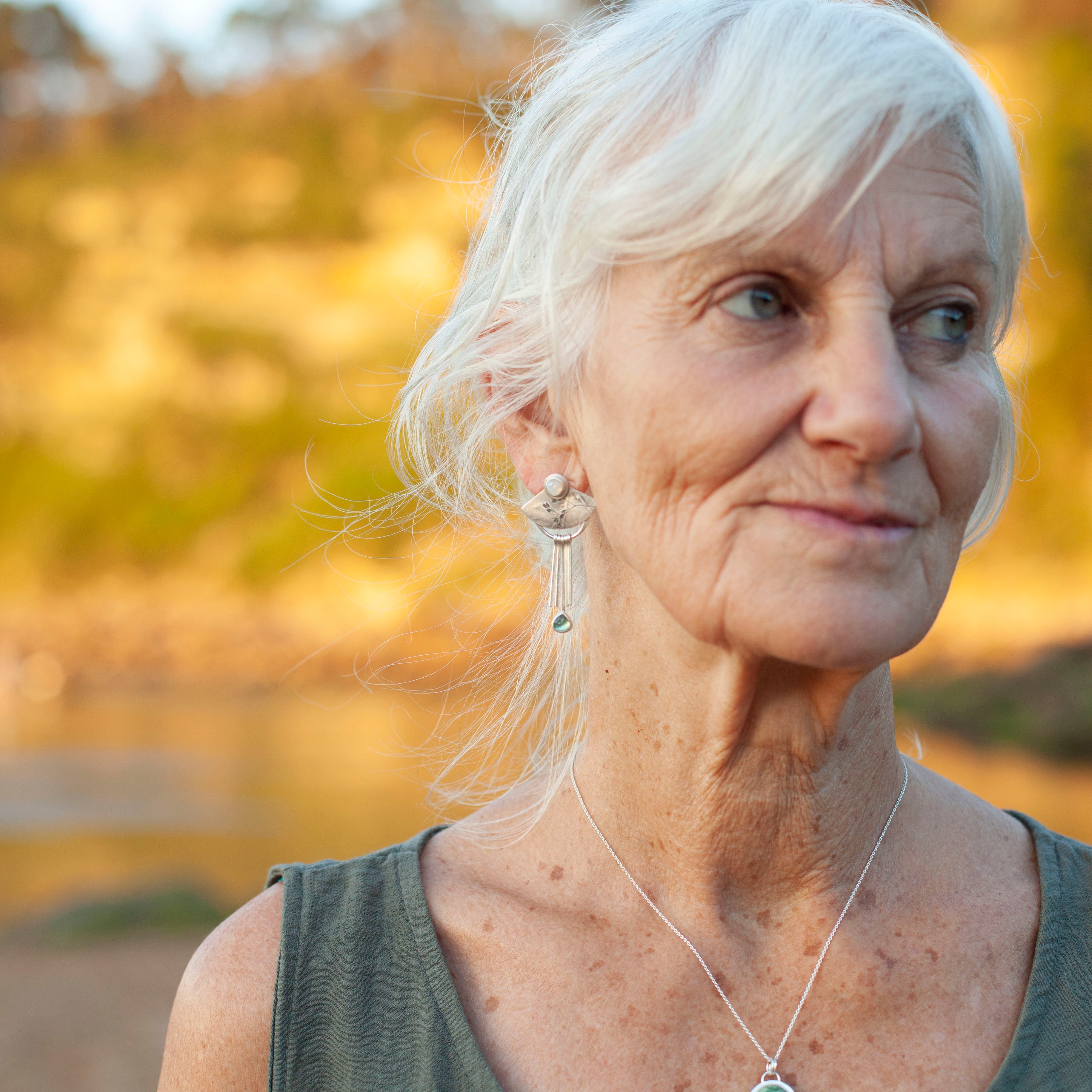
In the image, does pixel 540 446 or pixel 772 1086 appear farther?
pixel 540 446

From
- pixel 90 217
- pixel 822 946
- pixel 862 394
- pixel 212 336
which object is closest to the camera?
pixel 862 394

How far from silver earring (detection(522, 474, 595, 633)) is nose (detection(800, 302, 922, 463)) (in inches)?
14.7

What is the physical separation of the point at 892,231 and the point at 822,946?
0.87 m

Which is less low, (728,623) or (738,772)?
(728,623)

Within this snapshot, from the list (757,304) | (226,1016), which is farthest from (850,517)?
(226,1016)

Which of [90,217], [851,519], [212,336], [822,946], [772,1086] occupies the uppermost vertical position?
[90,217]

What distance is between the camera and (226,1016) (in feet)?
4.60

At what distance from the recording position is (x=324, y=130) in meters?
21.0

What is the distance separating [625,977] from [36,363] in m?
20.1

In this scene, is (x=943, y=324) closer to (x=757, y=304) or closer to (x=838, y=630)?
(x=757, y=304)

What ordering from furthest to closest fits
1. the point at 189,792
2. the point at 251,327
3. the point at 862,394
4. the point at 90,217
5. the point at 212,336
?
the point at 90,217 < the point at 251,327 < the point at 212,336 < the point at 189,792 < the point at 862,394

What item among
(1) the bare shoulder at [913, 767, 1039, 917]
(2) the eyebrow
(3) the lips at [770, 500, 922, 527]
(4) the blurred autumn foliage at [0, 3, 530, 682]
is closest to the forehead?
(2) the eyebrow

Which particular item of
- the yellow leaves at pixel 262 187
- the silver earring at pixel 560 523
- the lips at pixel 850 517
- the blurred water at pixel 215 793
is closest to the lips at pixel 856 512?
the lips at pixel 850 517

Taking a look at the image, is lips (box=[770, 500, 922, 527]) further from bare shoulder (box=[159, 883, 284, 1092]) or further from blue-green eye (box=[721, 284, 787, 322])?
bare shoulder (box=[159, 883, 284, 1092])
